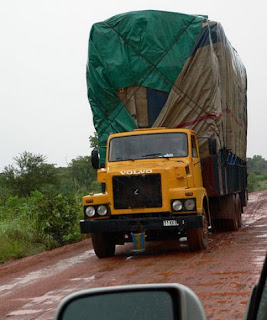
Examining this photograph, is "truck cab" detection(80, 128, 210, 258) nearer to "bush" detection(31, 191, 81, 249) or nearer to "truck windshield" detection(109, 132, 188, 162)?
"truck windshield" detection(109, 132, 188, 162)

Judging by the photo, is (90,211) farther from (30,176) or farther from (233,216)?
(30,176)

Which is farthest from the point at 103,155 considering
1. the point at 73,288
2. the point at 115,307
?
the point at 115,307

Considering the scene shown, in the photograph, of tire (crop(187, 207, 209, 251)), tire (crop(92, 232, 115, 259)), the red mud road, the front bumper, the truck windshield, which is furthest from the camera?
the truck windshield

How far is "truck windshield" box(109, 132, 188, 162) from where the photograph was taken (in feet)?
42.8

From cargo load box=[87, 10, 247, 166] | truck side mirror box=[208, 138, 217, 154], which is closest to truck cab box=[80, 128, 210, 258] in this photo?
truck side mirror box=[208, 138, 217, 154]

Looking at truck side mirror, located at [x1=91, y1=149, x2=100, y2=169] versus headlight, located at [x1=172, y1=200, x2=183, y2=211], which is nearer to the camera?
headlight, located at [x1=172, y1=200, x2=183, y2=211]

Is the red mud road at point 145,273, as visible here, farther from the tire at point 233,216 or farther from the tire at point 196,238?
the tire at point 233,216

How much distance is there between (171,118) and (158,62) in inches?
44.8

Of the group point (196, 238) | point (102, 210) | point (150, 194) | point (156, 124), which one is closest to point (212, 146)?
point (156, 124)

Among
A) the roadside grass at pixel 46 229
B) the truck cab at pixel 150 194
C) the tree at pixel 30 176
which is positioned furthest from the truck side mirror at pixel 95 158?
the tree at pixel 30 176

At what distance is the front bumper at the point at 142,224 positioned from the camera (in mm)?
12055

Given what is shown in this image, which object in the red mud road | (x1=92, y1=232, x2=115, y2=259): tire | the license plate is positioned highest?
the license plate

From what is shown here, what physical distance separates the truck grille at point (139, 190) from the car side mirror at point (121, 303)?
10.5 metres

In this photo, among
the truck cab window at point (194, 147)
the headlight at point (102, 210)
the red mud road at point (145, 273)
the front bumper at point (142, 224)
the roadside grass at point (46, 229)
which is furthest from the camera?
the roadside grass at point (46, 229)
